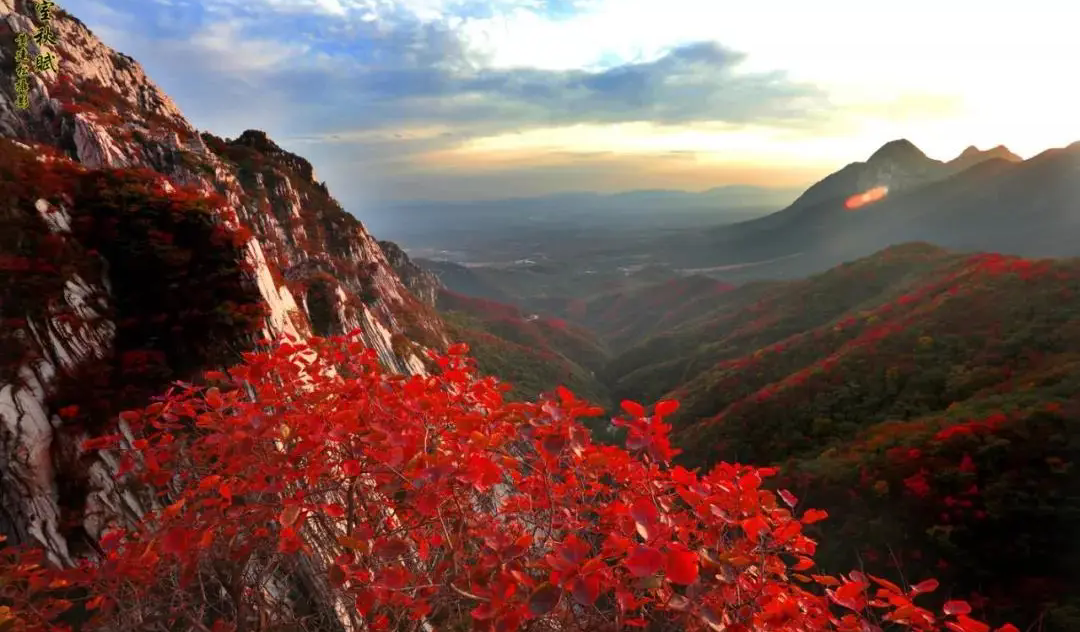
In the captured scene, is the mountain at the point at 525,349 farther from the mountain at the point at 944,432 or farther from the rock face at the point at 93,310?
the rock face at the point at 93,310

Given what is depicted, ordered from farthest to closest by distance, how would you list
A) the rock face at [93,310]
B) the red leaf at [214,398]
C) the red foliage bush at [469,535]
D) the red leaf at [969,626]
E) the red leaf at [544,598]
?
the rock face at [93,310] → the red leaf at [214,398] → the red leaf at [969,626] → the red foliage bush at [469,535] → the red leaf at [544,598]

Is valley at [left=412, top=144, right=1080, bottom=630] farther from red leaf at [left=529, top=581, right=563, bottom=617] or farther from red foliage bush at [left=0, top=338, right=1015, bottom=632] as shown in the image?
red leaf at [left=529, top=581, right=563, bottom=617]

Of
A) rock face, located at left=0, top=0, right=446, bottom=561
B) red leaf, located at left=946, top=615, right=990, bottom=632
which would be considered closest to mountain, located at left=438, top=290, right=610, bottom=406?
rock face, located at left=0, top=0, right=446, bottom=561

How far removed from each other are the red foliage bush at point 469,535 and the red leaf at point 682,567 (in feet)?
0.04

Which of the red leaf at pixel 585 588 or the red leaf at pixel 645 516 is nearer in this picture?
the red leaf at pixel 585 588

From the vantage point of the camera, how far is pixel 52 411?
10.7 metres

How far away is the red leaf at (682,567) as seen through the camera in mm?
3479

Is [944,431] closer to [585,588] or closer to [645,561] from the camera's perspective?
[645,561]

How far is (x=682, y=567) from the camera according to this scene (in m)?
3.54

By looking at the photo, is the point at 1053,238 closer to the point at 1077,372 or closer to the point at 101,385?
the point at 1077,372

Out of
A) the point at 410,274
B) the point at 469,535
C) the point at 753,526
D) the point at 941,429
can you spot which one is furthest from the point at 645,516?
the point at 410,274

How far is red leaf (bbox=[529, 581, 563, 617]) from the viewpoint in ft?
12.1

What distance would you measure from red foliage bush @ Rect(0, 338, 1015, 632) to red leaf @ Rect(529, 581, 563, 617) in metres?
0.02

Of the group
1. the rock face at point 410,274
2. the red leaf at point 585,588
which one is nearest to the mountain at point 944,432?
the red leaf at point 585,588
